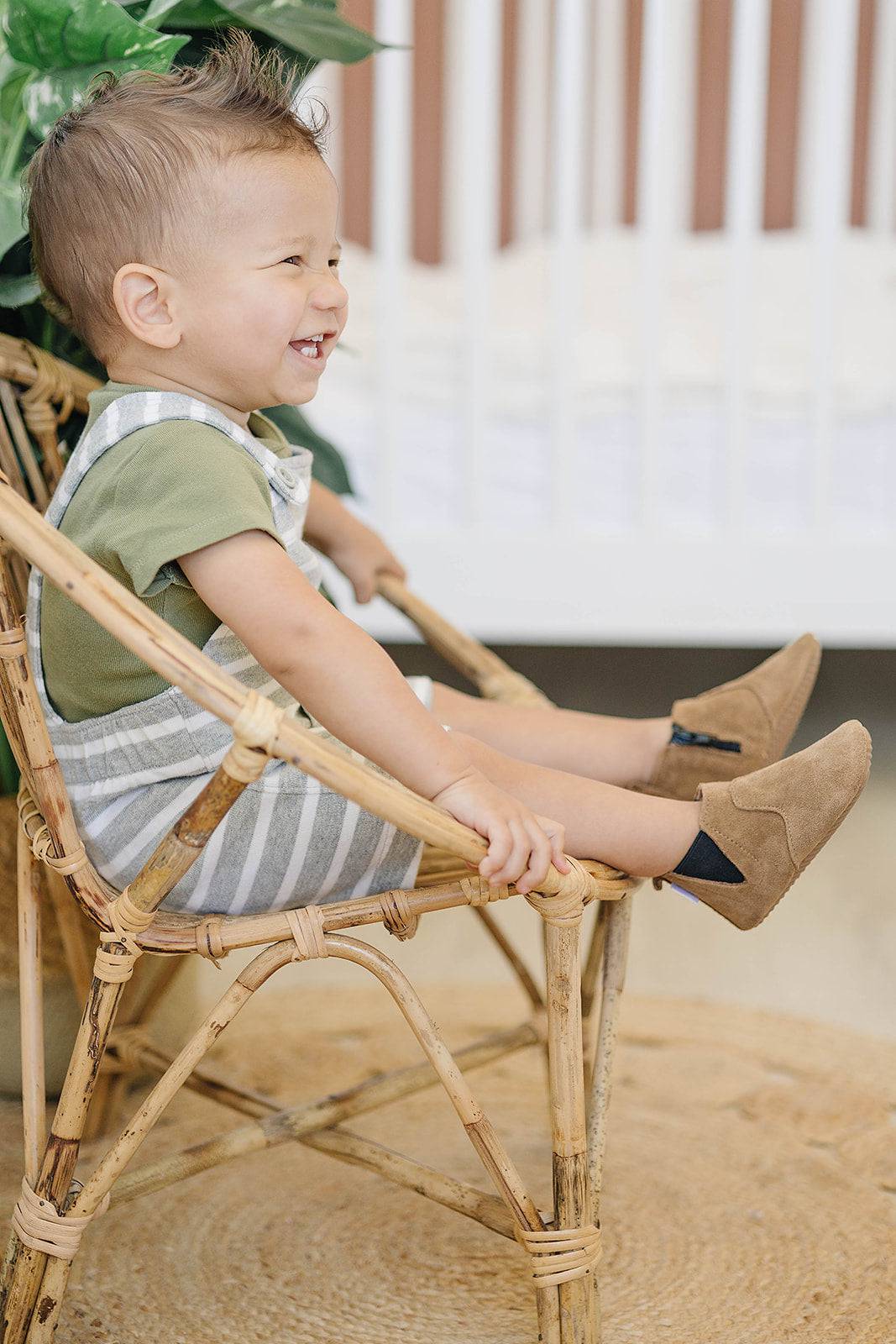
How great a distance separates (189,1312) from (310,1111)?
156 millimetres

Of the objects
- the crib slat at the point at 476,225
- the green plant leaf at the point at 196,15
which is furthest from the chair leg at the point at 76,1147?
the crib slat at the point at 476,225

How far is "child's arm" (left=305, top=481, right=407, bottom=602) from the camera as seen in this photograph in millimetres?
A: 1135

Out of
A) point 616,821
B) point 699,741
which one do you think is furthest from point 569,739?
point 616,821

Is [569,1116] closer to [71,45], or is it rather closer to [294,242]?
[294,242]

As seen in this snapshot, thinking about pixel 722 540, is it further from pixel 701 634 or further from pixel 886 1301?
pixel 886 1301

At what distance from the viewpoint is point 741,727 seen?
1.00 m

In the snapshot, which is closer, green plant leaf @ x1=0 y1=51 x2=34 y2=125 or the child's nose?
the child's nose

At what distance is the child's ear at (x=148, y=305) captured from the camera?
2.61 ft

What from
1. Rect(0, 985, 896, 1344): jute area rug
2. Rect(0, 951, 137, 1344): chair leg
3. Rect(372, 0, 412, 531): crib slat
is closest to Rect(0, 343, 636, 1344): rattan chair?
Rect(0, 951, 137, 1344): chair leg

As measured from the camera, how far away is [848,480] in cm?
185

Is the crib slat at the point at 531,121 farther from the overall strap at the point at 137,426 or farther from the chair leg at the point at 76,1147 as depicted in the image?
the chair leg at the point at 76,1147

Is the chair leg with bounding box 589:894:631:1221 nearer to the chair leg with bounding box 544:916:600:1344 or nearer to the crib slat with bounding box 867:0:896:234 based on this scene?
the chair leg with bounding box 544:916:600:1344

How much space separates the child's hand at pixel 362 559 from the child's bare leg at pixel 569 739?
147 mm

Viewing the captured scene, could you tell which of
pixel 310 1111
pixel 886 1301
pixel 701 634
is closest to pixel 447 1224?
pixel 310 1111
